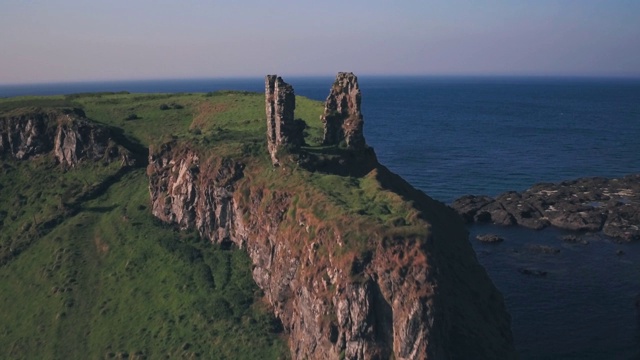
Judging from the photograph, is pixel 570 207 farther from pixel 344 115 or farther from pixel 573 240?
pixel 344 115

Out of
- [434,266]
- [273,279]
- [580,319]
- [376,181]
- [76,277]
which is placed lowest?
[580,319]

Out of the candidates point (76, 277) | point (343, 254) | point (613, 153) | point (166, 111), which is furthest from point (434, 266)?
point (613, 153)

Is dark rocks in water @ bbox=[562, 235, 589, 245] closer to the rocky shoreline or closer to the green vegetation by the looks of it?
the rocky shoreline

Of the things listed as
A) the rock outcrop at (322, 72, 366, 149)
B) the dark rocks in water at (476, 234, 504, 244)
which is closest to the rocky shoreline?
the dark rocks in water at (476, 234, 504, 244)

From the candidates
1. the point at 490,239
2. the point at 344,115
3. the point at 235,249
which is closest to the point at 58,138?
the point at 235,249

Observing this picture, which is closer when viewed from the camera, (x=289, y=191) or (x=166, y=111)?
(x=289, y=191)

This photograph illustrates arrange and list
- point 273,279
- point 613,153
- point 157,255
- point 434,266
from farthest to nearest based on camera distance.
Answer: point 613,153, point 157,255, point 273,279, point 434,266

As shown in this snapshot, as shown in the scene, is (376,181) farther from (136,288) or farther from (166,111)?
(166,111)
